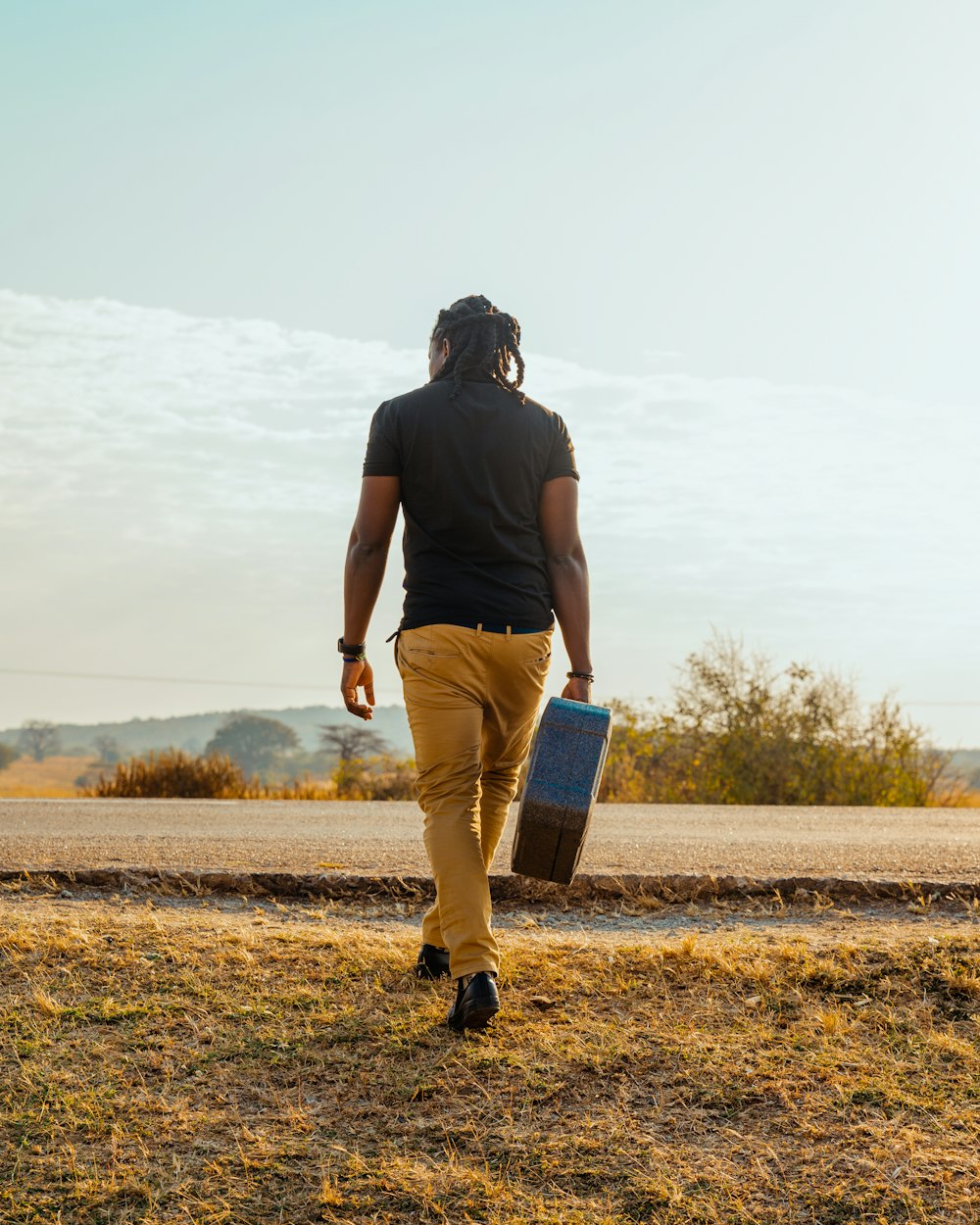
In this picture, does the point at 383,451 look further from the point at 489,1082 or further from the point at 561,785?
the point at 489,1082

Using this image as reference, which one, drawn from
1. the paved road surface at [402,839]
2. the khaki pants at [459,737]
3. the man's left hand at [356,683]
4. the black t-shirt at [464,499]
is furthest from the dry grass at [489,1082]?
the paved road surface at [402,839]

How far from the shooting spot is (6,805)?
10.4m

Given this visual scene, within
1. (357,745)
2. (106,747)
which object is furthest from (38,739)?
(357,745)

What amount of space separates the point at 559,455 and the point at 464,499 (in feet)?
1.47

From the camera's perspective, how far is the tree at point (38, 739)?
99.6 meters

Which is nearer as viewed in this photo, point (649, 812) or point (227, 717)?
point (649, 812)

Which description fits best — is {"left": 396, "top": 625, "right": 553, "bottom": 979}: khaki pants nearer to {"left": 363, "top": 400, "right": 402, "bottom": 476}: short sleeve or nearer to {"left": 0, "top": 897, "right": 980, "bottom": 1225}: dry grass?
{"left": 0, "top": 897, "right": 980, "bottom": 1225}: dry grass

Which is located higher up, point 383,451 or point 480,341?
point 480,341

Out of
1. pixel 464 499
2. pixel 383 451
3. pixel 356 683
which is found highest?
pixel 383 451

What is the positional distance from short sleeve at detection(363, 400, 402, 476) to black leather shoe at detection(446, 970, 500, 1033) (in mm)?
1741

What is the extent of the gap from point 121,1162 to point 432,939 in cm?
150

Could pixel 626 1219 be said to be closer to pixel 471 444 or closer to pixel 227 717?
pixel 471 444

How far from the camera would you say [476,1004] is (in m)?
3.95

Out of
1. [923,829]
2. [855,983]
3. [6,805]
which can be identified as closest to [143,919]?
[855,983]
